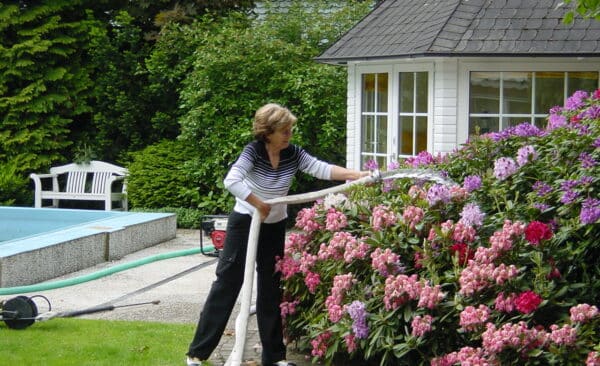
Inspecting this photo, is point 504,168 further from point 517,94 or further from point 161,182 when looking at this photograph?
point 161,182

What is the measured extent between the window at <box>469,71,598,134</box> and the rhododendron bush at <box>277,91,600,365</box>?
4.45 meters

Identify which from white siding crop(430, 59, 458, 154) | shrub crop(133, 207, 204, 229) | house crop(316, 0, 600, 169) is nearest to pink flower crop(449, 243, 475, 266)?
house crop(316, 0, 600, 169)

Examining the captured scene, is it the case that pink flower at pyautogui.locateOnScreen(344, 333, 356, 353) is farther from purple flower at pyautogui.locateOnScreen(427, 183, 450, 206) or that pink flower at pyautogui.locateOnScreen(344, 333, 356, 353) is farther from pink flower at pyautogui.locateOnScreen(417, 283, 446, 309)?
purple flower at pyautogui.locateOnScreen(427, 183, 450, 206)

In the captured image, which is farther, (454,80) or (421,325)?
(454,80)

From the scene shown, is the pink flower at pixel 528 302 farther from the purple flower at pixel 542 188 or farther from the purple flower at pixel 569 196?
the purple flower at pixel 542 188

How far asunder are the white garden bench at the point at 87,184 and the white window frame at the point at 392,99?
4.39 m

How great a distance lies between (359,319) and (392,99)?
6.51m

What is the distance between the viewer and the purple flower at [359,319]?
5777 mm

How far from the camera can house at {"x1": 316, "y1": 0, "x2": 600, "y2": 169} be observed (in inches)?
435

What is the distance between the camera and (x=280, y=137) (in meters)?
6.09

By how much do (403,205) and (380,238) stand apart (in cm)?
45

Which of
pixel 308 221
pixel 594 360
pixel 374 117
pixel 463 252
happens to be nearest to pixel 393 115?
pixel 374 117

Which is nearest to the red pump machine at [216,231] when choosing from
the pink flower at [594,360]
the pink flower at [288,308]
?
the pink flower at [288,308]

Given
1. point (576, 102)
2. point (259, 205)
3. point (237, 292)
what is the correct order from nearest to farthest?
point (259, 205)
point (237, 292)
point (576, 102)
